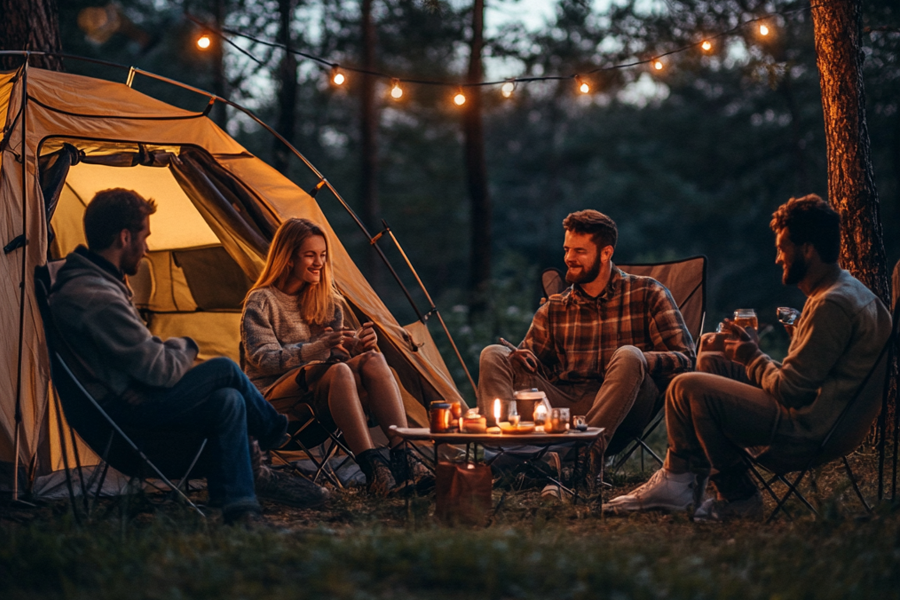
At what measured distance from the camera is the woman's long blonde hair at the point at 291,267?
3896 millimetres

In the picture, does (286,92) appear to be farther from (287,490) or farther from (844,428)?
(844,428)

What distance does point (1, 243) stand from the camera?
3562mm

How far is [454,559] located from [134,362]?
129 cm

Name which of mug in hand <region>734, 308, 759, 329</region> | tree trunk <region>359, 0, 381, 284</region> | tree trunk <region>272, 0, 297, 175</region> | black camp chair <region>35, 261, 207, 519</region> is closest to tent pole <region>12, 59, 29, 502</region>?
black camp chair <region>35, 261, 207, 519</region>

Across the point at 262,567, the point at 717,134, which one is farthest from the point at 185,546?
the point at 717,134

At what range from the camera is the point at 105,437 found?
3051mm

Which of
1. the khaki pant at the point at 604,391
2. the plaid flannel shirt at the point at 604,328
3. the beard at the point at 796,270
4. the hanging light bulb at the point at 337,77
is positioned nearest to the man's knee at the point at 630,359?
the khaki pant at the point at 604,391

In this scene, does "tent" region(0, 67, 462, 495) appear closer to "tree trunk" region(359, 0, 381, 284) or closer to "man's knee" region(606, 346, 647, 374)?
"man's knee" region(606, 346, 647, 374)

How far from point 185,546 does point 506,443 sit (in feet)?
3.58

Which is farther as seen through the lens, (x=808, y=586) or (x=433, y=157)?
(x=433, y=157)

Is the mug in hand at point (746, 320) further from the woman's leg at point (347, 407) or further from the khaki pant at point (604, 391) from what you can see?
the woman's leg at point (347, 407)

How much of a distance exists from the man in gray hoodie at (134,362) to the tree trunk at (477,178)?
5.82m

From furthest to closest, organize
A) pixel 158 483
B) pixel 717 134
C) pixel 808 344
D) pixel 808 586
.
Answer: pixel 717 134 → pixel 158 483 → pixel 808 344 → pixel 808 586

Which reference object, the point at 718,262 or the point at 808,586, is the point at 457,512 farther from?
the point at 718,262
